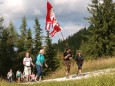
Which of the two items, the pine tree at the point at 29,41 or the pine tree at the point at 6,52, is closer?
the pine tree at the point at 6,52

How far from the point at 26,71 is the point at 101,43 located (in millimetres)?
28648

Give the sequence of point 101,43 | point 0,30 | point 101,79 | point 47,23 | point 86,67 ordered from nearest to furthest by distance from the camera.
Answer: point 101,79, point 47,23, point 86,67, point 101,43, point 0,30

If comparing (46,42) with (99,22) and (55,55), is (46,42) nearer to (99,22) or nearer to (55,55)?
(55,55)

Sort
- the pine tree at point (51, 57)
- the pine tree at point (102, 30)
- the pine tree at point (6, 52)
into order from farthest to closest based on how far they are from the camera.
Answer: the pine tree at point (51, 57), the pine tree at point (6, 52), the pine tree at point (102, 30)

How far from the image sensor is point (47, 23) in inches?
888

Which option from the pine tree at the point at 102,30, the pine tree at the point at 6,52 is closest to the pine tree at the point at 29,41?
the pine tree at the point at 6,52

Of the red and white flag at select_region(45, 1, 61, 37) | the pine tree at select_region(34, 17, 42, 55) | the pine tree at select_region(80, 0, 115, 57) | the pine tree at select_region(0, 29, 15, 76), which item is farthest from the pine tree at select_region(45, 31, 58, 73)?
the red and white flag at select_region(45, 1, 61, 37)

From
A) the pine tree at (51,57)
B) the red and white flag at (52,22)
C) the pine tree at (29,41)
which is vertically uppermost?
the pine tree at (29,41)

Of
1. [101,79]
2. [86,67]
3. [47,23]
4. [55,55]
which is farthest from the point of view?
[55,55]

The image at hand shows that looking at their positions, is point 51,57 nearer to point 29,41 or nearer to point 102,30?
point 29,41

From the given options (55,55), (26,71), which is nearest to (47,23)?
(26,71)

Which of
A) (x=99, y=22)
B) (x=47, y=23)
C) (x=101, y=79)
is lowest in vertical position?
(x=101, y=79)

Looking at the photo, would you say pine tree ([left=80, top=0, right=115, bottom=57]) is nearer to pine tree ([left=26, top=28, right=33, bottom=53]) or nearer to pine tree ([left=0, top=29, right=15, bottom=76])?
pine tree ([left=0, top=29, right=15, bottom=76])

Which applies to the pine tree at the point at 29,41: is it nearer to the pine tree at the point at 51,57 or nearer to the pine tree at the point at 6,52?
the pine tree at the point at 51,57
